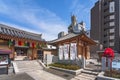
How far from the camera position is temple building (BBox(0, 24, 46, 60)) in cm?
2095

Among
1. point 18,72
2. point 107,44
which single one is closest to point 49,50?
point 18,72

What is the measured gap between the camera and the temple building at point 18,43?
20952 mm

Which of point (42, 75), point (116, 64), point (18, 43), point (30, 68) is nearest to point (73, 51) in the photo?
point (42, 75)

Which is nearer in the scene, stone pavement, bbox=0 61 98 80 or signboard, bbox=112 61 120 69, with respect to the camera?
signboard, bbox=112 61 120 69

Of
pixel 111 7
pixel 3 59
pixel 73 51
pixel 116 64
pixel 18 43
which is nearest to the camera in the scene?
pixel 116 64

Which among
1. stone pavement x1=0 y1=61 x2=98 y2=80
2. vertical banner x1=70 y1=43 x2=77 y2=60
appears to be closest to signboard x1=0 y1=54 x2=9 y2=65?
stone pavement x1=0 y1=61 x2=98 y2=80

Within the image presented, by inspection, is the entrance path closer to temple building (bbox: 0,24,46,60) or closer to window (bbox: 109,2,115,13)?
temple building (bbox: 0,24,46,60)

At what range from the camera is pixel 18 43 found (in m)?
23.1

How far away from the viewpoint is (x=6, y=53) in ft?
53.9

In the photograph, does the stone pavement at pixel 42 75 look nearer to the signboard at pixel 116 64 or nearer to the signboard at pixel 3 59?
the signboard at pixel 3 59

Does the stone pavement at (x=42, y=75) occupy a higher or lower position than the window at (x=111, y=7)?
lower

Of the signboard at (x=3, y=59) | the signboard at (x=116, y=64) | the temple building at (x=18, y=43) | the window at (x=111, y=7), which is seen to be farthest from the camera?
the window at (x=111, y=7)

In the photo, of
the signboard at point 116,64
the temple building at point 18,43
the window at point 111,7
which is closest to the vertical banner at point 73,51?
the signboard at point 116,64

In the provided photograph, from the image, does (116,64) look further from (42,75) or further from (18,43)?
(18,43)
